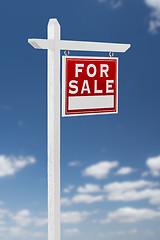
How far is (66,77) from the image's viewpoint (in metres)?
3.47

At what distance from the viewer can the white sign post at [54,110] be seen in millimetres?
3406

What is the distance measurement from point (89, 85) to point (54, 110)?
39 cm

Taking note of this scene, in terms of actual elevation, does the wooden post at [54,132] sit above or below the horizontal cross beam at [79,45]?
below

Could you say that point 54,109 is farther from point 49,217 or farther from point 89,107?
point 49,217

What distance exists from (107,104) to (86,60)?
46 cm

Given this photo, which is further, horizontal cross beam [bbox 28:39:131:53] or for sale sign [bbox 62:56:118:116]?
for sale sign [bbox 62:56:118:116]

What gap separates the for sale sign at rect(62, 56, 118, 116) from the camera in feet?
11.5

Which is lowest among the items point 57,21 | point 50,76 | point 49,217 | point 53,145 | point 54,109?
point 49,217

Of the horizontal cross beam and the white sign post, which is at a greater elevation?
the horizontal cross beam

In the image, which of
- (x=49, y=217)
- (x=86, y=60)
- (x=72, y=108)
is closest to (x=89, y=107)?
(x=72, y=108)

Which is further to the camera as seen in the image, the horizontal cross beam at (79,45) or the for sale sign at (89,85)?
the for sale sign at (89,85)

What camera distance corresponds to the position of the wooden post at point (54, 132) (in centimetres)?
341

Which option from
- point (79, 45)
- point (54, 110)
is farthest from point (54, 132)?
point (79, 45)

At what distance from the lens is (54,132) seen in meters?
3.46
